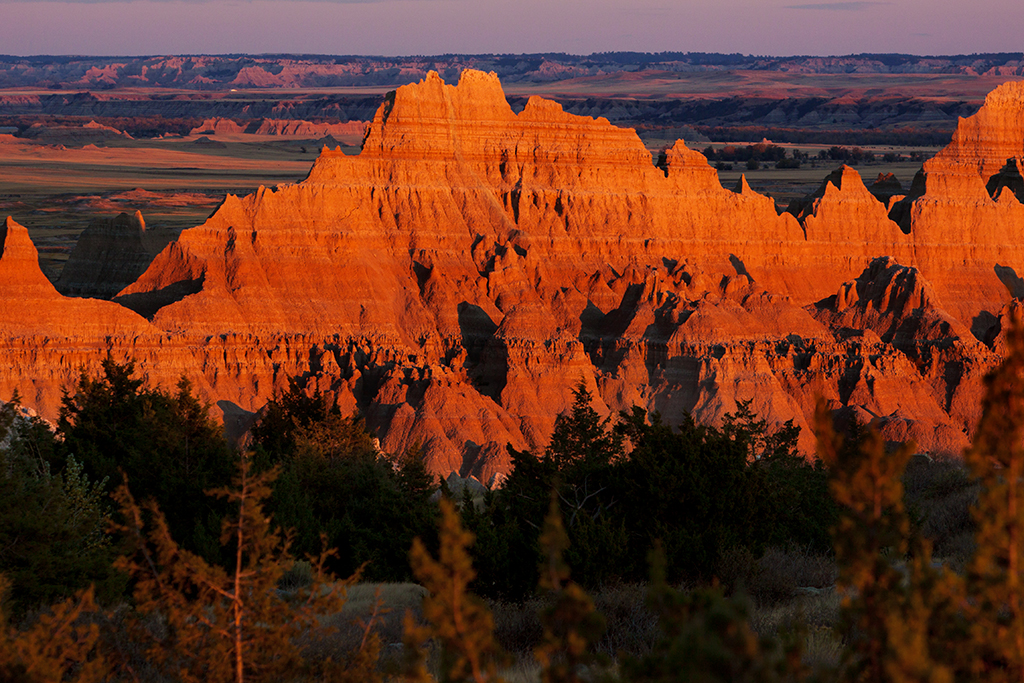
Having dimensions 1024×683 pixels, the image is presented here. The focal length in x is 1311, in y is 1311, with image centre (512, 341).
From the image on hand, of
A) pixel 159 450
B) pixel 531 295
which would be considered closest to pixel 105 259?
pixel 531 295

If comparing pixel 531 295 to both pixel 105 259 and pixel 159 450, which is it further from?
pixel 159 450

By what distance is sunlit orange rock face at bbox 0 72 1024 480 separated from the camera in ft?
166

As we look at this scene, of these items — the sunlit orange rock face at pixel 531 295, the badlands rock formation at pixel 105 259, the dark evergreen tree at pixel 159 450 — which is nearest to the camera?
the dark evergreen tree at pixel 159 450

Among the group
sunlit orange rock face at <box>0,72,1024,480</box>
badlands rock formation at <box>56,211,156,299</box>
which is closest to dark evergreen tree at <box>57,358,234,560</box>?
sunlit orange rock face at <box>0,72,1024,480</box>

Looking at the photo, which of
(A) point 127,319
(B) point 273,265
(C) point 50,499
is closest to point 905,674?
(C) point 50,499

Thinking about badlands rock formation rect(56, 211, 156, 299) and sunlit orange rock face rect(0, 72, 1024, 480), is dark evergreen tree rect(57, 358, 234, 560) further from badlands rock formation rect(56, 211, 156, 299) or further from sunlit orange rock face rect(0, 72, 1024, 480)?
badlands rock formation rect(56, 211, 156, 299)

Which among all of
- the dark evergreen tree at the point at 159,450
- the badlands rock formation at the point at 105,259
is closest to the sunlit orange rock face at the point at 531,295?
the badlands rock formation at the point at 105,259

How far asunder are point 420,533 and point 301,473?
9.31 m

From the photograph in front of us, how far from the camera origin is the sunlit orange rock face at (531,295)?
50.6m

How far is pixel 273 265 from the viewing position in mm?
57031

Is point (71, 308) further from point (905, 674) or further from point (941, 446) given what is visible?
point (905, 674)

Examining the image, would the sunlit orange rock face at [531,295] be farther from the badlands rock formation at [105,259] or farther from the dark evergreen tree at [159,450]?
the dark evergreen tree at [159,450]

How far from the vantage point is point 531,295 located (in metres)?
59.0

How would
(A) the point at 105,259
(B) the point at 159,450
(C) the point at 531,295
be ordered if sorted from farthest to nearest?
(A) the point at 105,259, (C) the point at 531,295, (B) the point at 159,450
